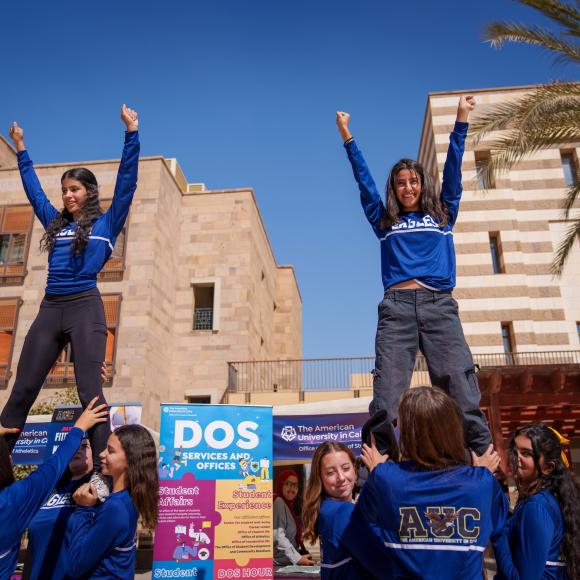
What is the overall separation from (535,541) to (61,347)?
10.3 feet

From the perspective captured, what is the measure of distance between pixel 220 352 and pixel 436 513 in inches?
853

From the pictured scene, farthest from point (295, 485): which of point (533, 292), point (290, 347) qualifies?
point (290, 347)

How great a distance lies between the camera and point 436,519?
2453mm

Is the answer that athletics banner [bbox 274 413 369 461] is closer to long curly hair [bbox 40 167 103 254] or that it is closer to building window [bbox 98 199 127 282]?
long curly hair [bbox 40 167 103 254]

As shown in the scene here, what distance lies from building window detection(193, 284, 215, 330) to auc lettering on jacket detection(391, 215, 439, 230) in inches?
823

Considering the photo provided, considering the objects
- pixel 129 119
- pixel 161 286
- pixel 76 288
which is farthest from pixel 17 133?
pixel 161 286

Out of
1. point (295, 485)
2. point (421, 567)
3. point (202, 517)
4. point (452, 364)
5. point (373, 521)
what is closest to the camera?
point (421, 567)

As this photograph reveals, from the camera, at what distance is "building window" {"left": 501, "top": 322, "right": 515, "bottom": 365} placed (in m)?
21.7

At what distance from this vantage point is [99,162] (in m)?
23.7

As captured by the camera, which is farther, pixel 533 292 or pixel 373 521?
pixel 533 292

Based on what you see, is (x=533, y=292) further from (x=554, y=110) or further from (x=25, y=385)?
(x=25, y=385)

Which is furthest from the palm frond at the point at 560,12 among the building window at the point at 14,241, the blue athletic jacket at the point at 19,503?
the building window at the point at 14,241

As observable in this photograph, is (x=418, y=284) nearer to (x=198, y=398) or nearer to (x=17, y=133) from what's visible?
(x=17, y=133)

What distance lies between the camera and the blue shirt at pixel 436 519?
2439 millimetres
